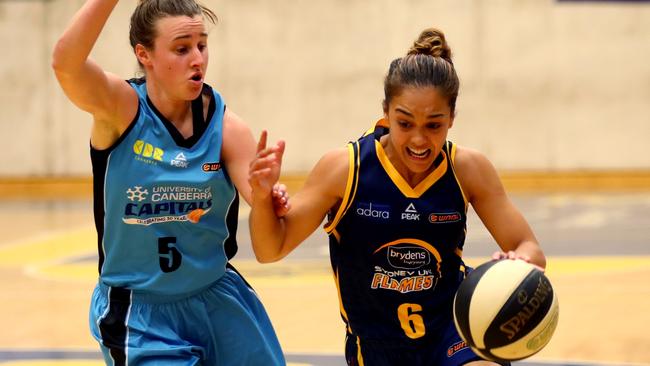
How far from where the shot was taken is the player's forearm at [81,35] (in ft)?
10.8

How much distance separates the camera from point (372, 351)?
387cm

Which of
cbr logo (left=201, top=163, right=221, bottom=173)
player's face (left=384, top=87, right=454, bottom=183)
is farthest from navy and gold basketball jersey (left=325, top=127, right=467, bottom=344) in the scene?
cbr logo (left=201, top=163, right=221, bottom=173)

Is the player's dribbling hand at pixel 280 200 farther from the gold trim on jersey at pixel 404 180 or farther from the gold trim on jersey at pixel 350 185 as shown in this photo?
the gold trim on jersey at pixel 404 180

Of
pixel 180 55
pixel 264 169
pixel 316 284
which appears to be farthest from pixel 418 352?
pixel 316 284

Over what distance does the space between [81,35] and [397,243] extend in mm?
1320

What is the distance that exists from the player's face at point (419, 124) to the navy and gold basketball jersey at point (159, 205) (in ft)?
2.07

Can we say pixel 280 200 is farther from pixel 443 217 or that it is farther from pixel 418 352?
pixel 418 352

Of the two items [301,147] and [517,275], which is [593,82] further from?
[517,275]

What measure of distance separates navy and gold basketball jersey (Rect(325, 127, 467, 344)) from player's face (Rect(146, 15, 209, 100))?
2.08 feet

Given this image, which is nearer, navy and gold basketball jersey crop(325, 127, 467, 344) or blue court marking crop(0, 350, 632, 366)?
navy and gold basketball jersey crop(325, 127, 467, 344)

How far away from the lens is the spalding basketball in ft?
11.0

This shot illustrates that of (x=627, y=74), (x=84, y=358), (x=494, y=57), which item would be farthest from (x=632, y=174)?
(x=84, y=358)

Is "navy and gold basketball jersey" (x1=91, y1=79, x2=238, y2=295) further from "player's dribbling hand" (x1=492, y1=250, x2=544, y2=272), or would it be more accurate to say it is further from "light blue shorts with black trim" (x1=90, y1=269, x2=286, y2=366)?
"player's dribbling hand" (x1=492, y1=250, x2=544, y2=272)

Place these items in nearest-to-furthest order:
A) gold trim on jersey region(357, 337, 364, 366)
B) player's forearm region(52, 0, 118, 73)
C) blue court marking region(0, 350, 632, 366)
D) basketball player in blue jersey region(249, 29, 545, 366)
Answer: player's forearm region(52, 0, 118, 73) < basketball player in blue jersey region(249, 29, 545, 366) < gold trim on jersey region(357, 337, 364, 366) < blue court marking region(0, 350, 632, 366)
